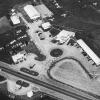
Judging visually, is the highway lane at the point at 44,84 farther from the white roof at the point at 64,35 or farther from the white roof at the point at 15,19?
the white roof at the point at 15,19

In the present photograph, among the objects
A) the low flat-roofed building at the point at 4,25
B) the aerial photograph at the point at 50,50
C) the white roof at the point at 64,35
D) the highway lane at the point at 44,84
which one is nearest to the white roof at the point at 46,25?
the aerial photograph at the point at 50,50

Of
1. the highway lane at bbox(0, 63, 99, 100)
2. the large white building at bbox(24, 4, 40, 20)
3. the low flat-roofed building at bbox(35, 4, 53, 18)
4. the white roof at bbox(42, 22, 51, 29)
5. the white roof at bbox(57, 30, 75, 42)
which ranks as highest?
the large white building at bbox(24, 4, 40, 20)

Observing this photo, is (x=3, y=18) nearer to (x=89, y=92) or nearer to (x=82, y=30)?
(x=82, y=30)

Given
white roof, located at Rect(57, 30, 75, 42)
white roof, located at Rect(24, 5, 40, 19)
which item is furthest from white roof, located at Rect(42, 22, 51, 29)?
white roof, located at Rect(24, 5, 40, 19)

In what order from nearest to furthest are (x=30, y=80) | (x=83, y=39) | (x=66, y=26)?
(x=30, y=80)
(x=83, y=39)
(x=66, y=26)

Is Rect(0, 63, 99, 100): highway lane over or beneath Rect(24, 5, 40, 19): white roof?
beneath

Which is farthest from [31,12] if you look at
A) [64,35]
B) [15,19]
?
[64,35]

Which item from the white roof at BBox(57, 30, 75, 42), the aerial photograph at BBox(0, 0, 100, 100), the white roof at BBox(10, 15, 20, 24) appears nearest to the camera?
the aerial photograph at BBox(0, 0, 100, 100)

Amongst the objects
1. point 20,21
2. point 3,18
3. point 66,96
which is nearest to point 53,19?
point 20,21

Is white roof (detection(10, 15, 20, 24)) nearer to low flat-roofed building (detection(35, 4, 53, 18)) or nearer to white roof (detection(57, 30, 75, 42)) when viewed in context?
low flat-roofed building (detection(35, 4, 53, 18))
